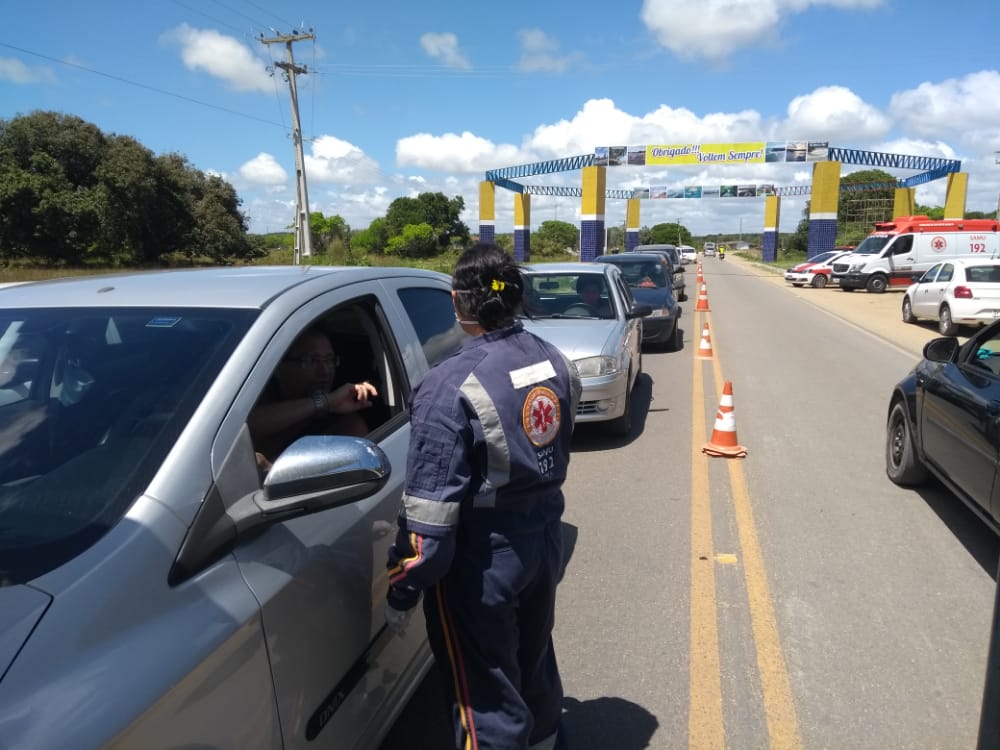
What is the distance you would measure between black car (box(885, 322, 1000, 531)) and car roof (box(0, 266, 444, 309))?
3.47 meters

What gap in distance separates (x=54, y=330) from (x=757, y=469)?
5.46 m

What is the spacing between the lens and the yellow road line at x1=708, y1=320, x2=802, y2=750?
2837mm

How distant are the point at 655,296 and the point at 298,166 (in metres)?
25.4

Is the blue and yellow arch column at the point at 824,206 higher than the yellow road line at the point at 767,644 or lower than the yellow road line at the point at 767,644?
higher

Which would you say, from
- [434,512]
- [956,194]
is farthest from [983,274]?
[956,194]

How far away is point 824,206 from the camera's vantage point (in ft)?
147

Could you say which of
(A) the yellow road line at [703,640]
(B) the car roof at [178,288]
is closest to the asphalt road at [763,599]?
(A) the yellow road line at [703,640]

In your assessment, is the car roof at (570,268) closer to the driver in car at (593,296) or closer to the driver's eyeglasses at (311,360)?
the driver in car at (593,296)

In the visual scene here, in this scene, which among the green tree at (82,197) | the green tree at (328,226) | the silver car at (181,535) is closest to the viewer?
the silver car at (181,535)

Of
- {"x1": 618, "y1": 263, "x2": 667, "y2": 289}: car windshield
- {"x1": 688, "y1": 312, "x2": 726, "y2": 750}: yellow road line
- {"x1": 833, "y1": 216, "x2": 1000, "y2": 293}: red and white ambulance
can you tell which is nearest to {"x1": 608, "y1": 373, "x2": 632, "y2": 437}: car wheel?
{"x1": 688, "y1": 312, "x2": 726, "y2": 750}: yellow road line

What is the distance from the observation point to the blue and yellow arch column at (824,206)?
44375 mm

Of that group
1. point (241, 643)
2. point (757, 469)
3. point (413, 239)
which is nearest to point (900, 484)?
point (757, 469)

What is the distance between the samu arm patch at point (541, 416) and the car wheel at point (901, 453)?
4.35m

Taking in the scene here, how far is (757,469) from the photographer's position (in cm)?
613
